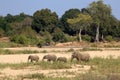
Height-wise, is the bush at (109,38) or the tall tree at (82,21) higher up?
the tall tree at (82,21)

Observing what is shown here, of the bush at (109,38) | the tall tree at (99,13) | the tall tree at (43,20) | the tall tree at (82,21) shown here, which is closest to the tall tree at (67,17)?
the tall tree at (43,20)

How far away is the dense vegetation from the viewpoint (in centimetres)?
7506

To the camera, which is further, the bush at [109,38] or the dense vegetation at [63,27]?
the bush at [109,38]

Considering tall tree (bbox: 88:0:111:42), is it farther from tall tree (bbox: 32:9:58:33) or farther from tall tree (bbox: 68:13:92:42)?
tall tree (bbox: 32:9:58:33)

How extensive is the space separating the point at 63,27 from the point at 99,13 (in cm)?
1304

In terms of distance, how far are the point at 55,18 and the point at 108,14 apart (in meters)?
13.7

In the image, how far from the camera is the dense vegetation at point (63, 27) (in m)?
75.1

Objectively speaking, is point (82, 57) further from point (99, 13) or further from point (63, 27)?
point (63, 27)

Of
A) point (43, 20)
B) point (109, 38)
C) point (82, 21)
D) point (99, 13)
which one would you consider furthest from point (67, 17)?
point (109, 38)

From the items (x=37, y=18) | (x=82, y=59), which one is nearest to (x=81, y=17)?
(x=37, y=18)

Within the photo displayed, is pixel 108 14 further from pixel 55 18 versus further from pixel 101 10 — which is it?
pixel 55 18

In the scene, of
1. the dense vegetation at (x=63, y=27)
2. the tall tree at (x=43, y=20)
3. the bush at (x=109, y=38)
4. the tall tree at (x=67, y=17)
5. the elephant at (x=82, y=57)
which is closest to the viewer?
the elephant at (x=82, y=57)

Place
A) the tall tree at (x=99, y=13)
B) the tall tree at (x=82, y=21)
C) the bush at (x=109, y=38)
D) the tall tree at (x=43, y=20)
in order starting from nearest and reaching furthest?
the tall tree at (x=82, y=21), the bush at (x=109, y=38), the tall tree at (x=99, y=13), the tall tree at (x=43, y=20)

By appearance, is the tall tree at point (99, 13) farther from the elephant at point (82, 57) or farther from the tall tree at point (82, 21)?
the elephant at point (82, 57)
